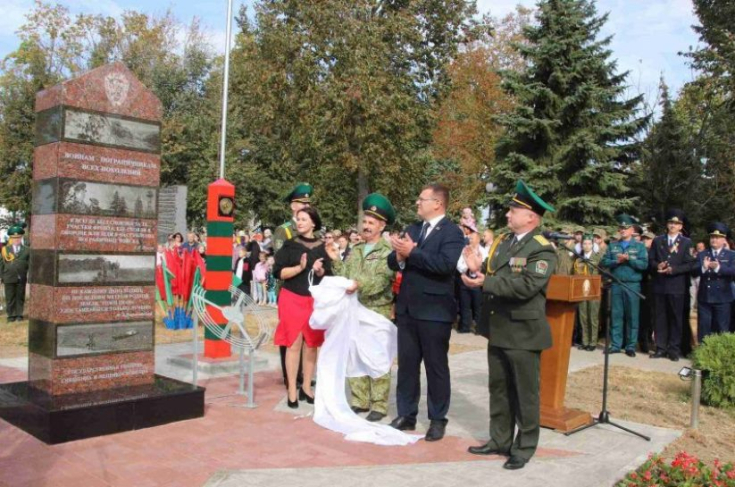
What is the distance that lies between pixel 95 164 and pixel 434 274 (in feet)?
10.2

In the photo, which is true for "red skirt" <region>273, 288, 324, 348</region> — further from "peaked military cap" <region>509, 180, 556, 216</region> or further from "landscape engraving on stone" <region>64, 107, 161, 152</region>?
"peaked military cap" <region>509, 180, 556, 216</region>

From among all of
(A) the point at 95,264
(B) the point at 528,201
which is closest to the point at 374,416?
(B) the point at 528,201

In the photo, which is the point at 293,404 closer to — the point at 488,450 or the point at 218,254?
the point at 488,450

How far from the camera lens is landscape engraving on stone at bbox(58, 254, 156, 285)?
18.2 ft

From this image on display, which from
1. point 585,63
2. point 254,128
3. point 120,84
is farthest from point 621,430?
point 254,128

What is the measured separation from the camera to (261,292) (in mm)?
17094

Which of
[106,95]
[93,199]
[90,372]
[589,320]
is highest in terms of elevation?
[106,95]

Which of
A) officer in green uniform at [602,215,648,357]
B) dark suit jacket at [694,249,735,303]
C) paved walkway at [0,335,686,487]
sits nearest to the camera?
paved walkway at [0,335,686,487]

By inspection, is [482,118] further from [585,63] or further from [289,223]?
[289,223]

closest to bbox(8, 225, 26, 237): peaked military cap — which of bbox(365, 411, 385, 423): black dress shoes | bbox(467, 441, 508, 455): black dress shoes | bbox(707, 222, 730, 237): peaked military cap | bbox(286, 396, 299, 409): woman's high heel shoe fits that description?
bbox(286, 396, 299, 409): woman's high heel shoe

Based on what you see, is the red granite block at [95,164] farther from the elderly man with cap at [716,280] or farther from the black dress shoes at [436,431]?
the elderly man with cap at [716,280]

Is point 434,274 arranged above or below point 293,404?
above

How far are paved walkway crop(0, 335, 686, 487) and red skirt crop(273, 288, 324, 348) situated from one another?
2.22 ft

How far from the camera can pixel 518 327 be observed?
15.8 ft
